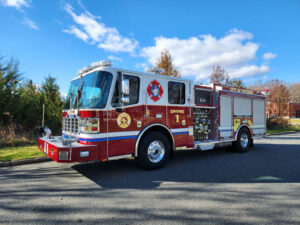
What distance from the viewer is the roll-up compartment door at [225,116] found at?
6898 mm

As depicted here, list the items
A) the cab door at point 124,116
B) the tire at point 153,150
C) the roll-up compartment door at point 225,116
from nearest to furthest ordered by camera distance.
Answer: the cab door at point 124,116, the tire at point 153,150, the roll-up compartment door at point 225,116

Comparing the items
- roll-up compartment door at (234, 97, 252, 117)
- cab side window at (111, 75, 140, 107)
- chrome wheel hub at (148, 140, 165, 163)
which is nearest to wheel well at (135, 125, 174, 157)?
chrome wheel hub at (148, 140, 165, 163)

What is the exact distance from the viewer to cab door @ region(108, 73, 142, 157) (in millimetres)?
4355

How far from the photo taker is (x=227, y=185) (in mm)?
3939

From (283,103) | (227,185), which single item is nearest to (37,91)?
(227,185)

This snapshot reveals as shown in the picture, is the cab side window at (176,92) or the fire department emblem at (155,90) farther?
the cab side window at (176,92)

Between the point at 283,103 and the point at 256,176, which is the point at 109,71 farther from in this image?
the point at 283,103

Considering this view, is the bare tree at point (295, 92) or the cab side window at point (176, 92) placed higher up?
the bare tree at point (295, 92)

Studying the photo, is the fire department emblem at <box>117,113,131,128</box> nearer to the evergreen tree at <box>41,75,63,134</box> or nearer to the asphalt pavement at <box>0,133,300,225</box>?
the asphalt pavement at <box>0,133,300,225</box>

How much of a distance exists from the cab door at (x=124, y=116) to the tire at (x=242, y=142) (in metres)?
4.55

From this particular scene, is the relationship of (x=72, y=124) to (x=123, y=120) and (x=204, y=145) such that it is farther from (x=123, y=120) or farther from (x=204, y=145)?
(x=204, y=145)

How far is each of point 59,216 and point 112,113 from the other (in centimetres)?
217

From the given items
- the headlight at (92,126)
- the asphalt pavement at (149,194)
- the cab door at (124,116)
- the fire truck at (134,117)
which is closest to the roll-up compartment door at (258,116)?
the fire truck at (134,117)

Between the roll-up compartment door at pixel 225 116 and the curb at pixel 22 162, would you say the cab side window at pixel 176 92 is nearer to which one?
the roll-up compartment door at pixel 225 116
